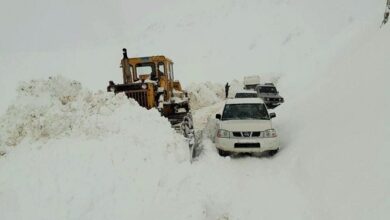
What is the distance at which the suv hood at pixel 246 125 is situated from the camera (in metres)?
10.9

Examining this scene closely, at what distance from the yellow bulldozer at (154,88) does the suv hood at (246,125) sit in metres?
2.08

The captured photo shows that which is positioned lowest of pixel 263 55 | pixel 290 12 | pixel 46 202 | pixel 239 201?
pixel 239 201

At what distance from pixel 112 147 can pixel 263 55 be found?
43624 mm

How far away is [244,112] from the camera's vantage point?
12.0 metres

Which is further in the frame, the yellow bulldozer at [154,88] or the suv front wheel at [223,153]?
the yellow bulldozer at [154,88]

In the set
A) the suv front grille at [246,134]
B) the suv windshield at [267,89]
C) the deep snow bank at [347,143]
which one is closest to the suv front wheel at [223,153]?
the suv front grille at [246,134]

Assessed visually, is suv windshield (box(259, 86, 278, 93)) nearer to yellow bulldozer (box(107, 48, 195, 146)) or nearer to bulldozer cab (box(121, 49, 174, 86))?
yellow bulldozer (box(107, 48, 195, 146))

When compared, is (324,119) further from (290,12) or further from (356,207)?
(290,12)

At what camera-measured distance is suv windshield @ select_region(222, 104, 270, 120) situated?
1182 centimetres

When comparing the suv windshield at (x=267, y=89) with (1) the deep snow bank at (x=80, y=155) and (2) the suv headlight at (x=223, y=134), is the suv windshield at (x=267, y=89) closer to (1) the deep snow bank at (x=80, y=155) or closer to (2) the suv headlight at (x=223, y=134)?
(2) the suv headlight at (x=223, y=134)

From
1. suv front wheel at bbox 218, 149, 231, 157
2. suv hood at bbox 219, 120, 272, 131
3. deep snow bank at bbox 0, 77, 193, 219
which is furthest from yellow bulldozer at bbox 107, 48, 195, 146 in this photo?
deep snow bank at bbox 0, 77, 193, 219

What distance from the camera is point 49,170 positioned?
745 centimetres

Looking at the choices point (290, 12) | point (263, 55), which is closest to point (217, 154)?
point (263, 55)

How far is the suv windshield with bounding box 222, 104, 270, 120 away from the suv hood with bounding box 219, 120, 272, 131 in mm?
482
